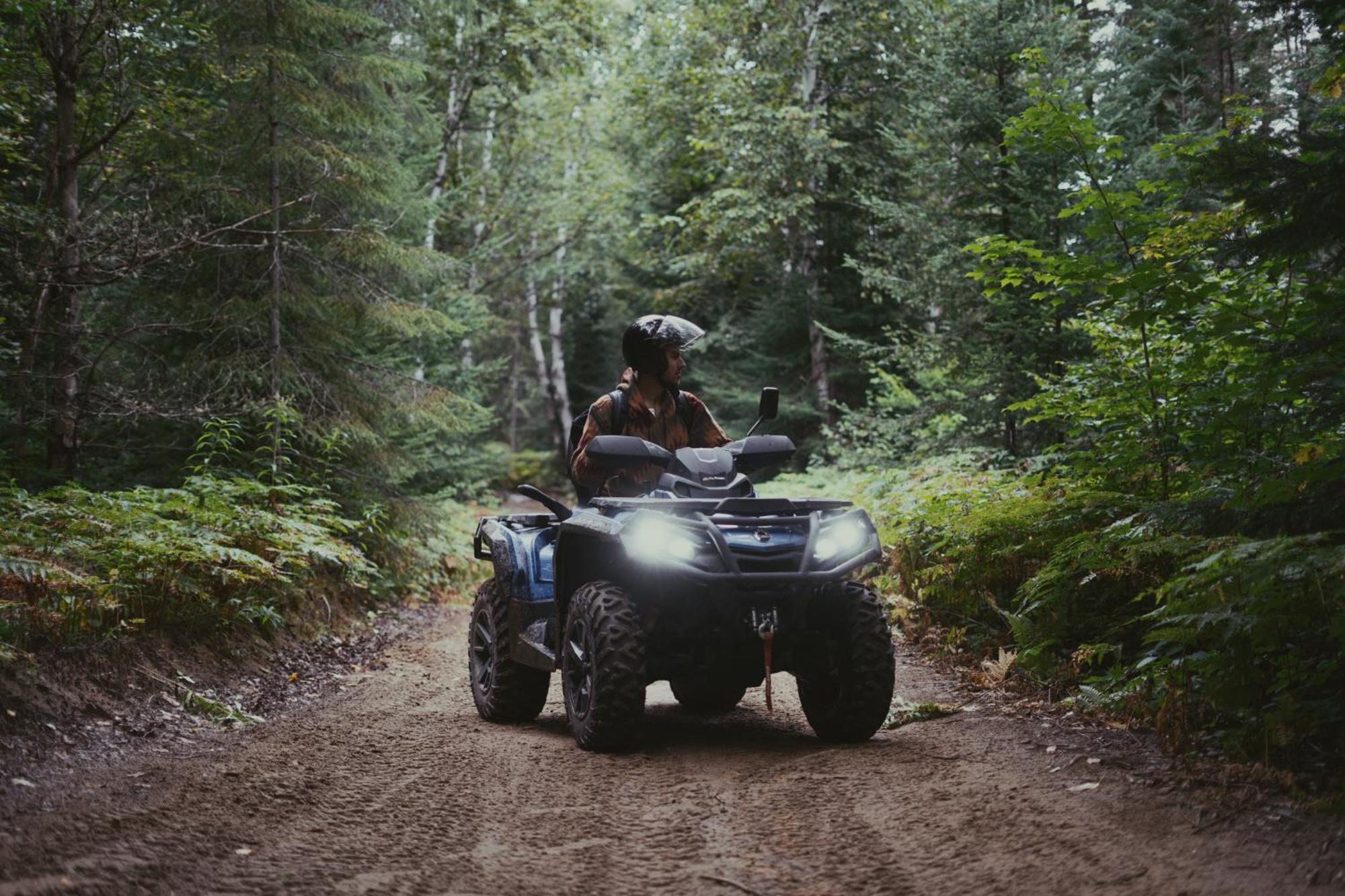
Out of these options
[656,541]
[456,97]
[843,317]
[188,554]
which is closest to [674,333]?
[656,541]

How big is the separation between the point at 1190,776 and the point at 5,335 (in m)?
9.95

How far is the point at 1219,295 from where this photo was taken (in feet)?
20.8

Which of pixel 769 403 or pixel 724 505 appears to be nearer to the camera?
pixel 724 505

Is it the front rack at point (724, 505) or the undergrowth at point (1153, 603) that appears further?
the front rack at point (724, 505)

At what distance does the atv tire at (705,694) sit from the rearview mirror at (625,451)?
4.22 feet

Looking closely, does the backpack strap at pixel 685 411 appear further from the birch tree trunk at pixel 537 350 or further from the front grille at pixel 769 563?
the birch tree trunk at pixel 537 350

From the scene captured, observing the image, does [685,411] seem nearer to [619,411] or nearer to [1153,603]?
[619,411]

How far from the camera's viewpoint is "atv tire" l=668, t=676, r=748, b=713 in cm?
571

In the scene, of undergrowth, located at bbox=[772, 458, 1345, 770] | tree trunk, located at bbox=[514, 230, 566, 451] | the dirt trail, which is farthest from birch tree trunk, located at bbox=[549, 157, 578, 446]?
the dirt trail

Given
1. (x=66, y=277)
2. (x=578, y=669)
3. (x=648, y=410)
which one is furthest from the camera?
(x=66, y=277)

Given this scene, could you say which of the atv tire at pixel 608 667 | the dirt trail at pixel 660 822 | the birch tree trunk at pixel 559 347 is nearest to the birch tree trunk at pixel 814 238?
the birch tree trunk at pixel 559 347

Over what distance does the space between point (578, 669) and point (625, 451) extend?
1276 millimetres

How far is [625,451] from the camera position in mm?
5676

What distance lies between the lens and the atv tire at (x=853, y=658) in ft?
17.6
